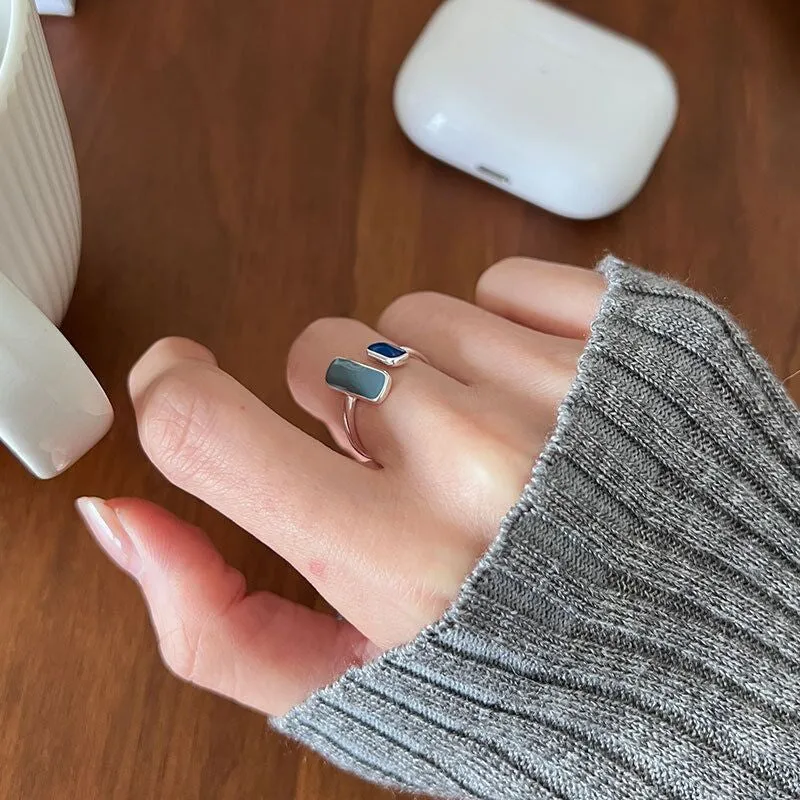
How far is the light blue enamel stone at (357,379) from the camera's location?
40 centimetres

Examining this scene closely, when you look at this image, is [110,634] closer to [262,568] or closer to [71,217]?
[262,568]

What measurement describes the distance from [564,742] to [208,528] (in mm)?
181

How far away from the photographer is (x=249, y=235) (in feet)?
1.52

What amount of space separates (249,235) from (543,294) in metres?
0.15

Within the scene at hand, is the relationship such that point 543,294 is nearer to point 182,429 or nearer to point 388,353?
point 388,353

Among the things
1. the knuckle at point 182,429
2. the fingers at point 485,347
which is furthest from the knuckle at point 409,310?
the knuckle at point 182,429

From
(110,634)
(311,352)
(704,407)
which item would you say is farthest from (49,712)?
(704,407)

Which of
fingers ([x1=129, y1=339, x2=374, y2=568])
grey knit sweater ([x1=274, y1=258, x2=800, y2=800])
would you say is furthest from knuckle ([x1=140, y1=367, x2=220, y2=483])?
grey knit sweater ([x1=274, y1=258, x2=800, y2=800])

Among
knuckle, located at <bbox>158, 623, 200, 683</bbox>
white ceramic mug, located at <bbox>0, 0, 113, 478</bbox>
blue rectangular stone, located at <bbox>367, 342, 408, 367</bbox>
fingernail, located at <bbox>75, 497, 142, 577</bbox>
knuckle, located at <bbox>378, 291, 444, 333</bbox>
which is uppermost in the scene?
white ceramic mug, located at <bbox>0, 0, 113, 478</bbox>

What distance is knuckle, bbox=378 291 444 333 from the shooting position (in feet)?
1.44

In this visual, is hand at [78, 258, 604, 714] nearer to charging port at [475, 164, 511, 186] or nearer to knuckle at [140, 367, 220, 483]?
knuckle at [140, 367, 220, 483]

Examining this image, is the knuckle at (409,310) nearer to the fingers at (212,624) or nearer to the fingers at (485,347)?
the fingers at (485,347)

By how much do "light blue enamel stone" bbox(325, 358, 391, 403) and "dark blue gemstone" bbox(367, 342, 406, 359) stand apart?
1 cm

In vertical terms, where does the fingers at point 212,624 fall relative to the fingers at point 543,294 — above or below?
below
